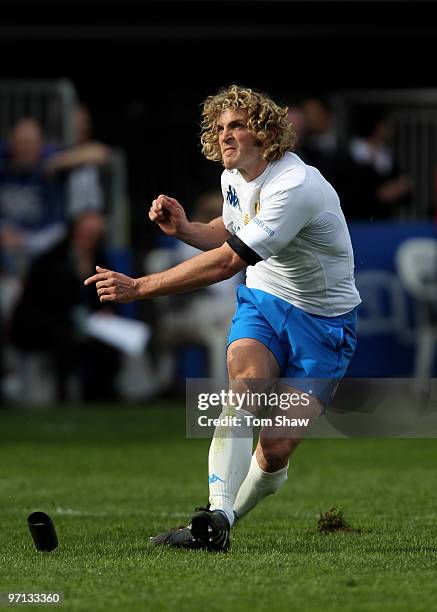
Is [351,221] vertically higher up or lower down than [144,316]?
higher up

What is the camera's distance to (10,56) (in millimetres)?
19422

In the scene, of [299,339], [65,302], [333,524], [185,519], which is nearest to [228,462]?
[299,339]

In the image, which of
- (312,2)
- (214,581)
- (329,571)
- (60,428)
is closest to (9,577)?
(214,581)

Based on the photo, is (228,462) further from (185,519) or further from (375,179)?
(375,179)

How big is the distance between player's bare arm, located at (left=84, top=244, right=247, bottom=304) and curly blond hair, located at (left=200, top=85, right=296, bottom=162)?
1.80 ft

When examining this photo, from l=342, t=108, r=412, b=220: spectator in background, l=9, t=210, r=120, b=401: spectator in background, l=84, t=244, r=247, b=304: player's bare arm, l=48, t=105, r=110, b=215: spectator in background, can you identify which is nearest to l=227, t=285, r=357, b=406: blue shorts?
l=84, t=244, r=247, b=304: player's bare arm

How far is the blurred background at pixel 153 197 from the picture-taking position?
15734 mm

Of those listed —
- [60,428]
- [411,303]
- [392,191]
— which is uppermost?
[392,191]

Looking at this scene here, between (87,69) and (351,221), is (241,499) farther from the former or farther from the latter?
(87,69)

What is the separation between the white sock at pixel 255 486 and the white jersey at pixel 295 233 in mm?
823

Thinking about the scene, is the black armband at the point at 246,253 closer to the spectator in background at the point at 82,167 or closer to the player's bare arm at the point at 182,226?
the player's bare arm at the point at 182,226

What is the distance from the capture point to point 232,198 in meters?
7.17

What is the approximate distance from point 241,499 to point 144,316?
891 centimetres

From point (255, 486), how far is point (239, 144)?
1.66 m
